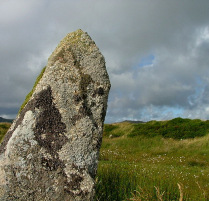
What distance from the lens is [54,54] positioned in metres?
4.39

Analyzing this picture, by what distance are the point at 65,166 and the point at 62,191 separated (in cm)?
36

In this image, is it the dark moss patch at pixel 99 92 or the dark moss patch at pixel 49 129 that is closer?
the dark moss patch at pixel 49 129

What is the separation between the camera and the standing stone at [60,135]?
3525 millimetres

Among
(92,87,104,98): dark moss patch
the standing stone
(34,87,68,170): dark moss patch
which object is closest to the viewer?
the standing stone

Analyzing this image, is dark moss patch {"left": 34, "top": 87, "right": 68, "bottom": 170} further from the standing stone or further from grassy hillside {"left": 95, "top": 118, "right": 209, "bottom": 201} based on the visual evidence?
grassy hillside {"left": 95, "top": 118, "right": 209, "bottom": 201}

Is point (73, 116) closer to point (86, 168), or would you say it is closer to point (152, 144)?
point (86, 168)

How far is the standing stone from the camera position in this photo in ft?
11.6

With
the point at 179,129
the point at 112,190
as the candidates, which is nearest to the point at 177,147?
the point at 179,129

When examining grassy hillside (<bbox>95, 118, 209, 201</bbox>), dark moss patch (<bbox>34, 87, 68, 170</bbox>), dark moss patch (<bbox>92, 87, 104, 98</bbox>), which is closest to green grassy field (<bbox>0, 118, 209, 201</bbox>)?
grassy hillside (<bbox>95, 118, 209, 201</bbox>)

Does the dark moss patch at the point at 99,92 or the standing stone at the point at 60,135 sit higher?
the dark moss patch at the point at 99,92

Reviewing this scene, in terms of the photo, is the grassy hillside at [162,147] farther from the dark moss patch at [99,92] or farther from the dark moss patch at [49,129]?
the dark moss patch at [49,129]

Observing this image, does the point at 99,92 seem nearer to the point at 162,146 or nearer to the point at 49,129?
the point at 49,129

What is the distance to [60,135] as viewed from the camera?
3773 mm

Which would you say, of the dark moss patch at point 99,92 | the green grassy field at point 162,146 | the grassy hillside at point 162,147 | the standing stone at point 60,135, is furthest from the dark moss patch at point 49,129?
the green grassy field at point 162,146
